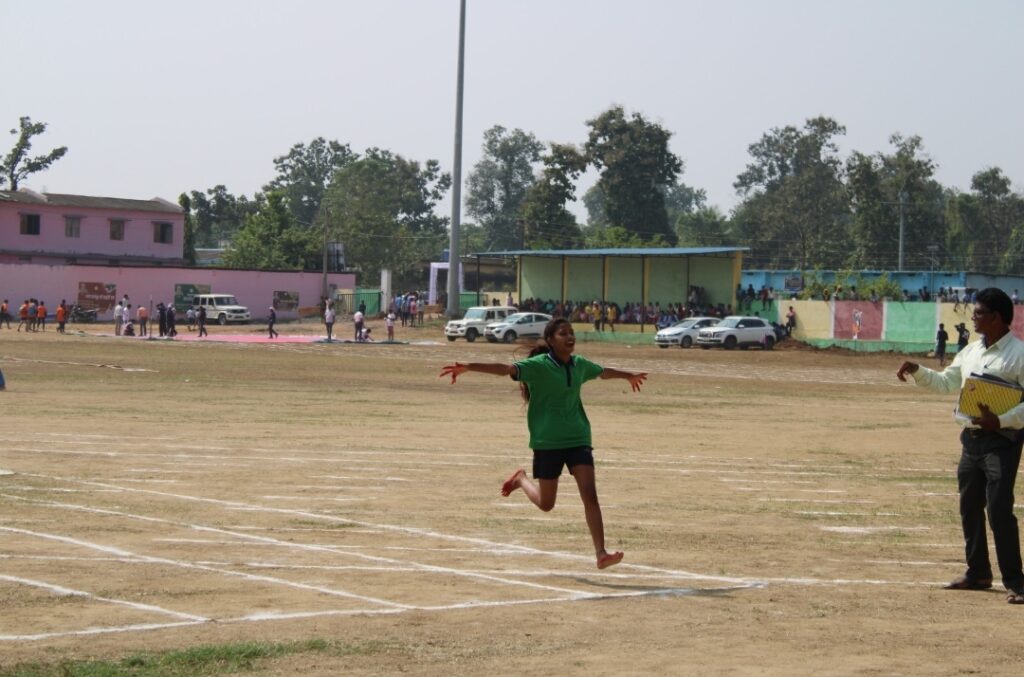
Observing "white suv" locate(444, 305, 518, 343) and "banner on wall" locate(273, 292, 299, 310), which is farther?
"banner on wall" locate(273, 292, 299, 310)

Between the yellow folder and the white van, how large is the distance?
72.6m

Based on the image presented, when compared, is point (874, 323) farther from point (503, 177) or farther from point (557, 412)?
point (503, 177)

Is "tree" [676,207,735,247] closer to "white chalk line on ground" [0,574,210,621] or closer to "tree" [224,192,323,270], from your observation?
"tree" [224,192,323,270]

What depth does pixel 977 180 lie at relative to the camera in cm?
12425

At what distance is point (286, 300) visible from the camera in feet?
293

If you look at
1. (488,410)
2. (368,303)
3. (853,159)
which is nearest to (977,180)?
(853,159)

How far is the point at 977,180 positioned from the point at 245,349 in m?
85.5

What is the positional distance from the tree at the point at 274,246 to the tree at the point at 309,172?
7670cm

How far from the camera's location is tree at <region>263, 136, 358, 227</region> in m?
186

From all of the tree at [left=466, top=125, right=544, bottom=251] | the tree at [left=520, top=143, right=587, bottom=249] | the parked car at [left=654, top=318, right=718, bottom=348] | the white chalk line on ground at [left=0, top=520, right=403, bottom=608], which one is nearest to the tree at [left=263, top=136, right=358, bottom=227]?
the tree at [left=466, top=125, right=544, bottom=251]

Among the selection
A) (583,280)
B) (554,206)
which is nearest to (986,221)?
(554,206)

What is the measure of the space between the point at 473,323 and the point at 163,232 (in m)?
38.6

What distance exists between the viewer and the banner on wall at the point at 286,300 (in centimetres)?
8900

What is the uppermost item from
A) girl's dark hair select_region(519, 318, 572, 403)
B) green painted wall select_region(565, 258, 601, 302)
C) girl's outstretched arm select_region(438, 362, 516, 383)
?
green painted wall select_region(565, 258, 601, 302)
